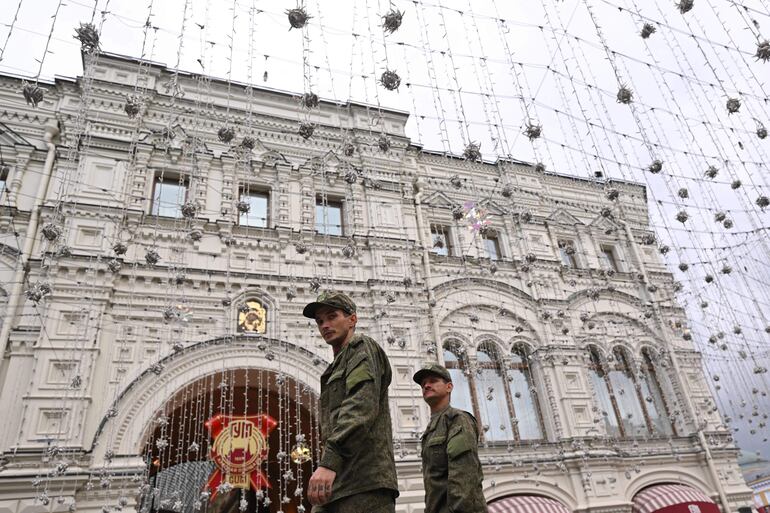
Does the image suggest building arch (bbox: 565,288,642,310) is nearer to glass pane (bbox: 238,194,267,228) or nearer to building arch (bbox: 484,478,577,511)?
building arch (bbox: 484,478,577,511)

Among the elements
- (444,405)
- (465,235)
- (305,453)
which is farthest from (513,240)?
(444,405)

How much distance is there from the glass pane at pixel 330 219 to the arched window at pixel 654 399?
800cm

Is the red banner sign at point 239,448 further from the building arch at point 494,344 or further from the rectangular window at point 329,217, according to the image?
the building arch at point 494,344

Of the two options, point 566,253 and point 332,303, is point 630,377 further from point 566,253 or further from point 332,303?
point 332,303

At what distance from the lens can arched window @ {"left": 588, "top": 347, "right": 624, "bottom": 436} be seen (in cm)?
1157

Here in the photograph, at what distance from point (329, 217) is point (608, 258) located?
796cm

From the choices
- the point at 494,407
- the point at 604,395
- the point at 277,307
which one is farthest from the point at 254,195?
the point at 604,395

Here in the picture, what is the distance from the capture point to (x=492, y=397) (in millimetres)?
10617

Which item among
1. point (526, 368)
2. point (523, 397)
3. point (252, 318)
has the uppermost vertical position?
point (252, 318)

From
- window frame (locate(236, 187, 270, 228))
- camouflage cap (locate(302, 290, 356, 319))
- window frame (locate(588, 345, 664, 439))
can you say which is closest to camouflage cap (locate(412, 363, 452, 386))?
camouflage cap (locate(302, 290, 356, 319))

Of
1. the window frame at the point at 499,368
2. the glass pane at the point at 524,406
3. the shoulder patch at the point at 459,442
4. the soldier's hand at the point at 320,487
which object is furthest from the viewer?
the glass pane at the point at 524,406

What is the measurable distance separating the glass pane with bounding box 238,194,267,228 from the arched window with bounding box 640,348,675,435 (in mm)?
9447

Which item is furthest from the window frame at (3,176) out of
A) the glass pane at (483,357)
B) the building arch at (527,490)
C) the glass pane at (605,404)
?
the glass pane at (605,404)

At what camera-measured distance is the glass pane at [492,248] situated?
13143 millimetres
